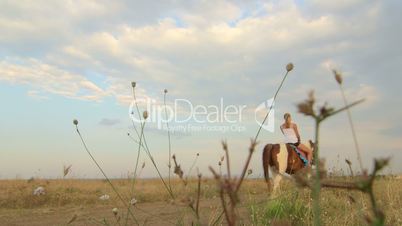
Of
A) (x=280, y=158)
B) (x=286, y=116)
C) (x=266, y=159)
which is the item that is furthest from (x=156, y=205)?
(x=266, y=159)

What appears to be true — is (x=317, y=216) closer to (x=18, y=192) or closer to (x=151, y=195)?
(x=151, y=195)

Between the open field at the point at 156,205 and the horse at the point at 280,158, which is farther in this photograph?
the horse at the point at 280,158

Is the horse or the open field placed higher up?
the horse

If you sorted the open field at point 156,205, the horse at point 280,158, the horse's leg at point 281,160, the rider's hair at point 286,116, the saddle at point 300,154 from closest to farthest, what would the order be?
the open field at point 156,205 → the rider's hair at point 286,116 → the saddle at point 300,154 → the horse at point 280,158 → the horse's leg at point 281,160

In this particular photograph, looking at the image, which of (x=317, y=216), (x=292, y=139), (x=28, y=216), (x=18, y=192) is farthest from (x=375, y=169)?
(x=18, y=192)

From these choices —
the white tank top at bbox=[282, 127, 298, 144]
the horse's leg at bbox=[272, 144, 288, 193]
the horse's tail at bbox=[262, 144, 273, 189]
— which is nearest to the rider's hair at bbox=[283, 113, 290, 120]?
the white tank top at bbox=[282, 127, 298, 144]

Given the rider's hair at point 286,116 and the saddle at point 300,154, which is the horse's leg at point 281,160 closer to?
the saddle at point 300,154

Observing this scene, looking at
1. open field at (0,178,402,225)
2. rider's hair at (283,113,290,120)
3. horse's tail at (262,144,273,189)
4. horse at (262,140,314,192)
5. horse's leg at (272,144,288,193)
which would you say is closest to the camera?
open field at (0,178,402,225)

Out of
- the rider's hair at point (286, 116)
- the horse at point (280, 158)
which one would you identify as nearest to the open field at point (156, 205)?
the horse at point (280, 158)

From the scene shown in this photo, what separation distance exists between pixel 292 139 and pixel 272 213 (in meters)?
7.88

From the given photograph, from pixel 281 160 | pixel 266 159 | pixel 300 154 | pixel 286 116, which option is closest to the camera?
pixel 286 116

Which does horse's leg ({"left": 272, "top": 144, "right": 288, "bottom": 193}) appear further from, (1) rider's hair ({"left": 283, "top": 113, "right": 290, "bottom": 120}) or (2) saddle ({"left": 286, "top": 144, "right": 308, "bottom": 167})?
(1) rider's hair ({"left": 283, "top": 113, "right": 290, "bottom": 120})

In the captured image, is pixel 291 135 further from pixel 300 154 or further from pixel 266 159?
pixel 266 159

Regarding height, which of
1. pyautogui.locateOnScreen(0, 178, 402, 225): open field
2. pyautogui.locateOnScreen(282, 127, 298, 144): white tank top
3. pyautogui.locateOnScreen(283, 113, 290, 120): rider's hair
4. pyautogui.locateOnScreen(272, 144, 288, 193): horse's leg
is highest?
pyautogui.locateOnScreen(283, 113, 290, 120): rider's hair
